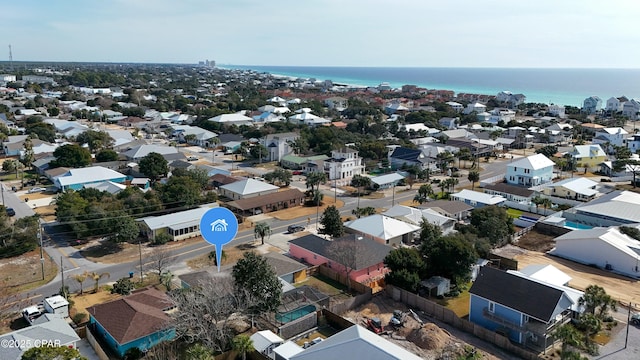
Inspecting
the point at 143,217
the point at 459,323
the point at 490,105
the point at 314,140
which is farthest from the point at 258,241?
the point at 490,105

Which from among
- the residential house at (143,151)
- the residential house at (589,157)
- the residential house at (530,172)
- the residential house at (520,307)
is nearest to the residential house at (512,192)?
the residential house at (530,172)

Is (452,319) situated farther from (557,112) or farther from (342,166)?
(557,112)

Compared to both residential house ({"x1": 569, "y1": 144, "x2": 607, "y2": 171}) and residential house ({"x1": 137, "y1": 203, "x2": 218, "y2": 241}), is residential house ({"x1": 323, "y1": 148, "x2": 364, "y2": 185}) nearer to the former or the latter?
residential house ({"x1": 137, "y1": 203, "x2": 218, "y2": 241})

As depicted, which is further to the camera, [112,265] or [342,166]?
[342,166]

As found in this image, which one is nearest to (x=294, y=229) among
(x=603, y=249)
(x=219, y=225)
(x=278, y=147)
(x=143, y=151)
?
(x=219, y=225)

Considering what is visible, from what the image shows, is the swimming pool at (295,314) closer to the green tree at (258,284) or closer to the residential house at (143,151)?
the green tree at (258,284)

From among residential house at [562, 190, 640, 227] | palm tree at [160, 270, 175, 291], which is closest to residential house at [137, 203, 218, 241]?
palm tree at [160, 270, 175, 291]
